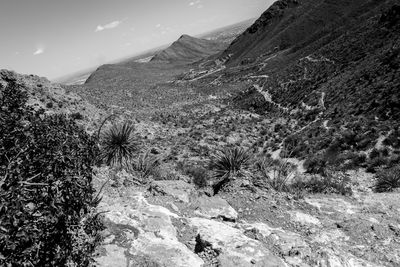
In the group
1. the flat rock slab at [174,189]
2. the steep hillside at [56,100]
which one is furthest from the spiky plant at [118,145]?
the steep hillside at [56,100]

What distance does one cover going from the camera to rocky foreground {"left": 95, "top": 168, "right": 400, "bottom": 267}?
604 cm

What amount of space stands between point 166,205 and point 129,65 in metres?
170

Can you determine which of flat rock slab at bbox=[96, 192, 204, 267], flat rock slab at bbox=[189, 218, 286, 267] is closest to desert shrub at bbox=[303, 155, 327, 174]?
flat rock slab at bbox=[189, 218, 286, 267]

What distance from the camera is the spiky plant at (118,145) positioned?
1215 centimetres

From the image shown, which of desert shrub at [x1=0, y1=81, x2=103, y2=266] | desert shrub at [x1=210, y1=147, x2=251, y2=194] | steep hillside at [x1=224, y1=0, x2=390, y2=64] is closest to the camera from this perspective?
desert shrub at [x1=0, y1=81, x2=103, y2=266]

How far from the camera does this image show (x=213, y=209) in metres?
8.88

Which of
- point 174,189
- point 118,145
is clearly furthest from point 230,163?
point 118,145

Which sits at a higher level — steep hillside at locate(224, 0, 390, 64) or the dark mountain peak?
the dark mountain peak

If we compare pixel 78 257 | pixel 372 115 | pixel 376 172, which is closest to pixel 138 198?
pixel 78 257

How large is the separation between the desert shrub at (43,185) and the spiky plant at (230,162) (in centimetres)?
763

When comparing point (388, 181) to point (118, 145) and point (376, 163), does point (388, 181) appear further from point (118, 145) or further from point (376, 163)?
point (118, 145)

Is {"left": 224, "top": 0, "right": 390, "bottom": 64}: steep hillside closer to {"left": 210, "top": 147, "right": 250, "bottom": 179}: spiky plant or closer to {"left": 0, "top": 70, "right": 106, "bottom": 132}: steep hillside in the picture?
{"left": 0, "top": 70, "right": 106, "bottom": 132}: steep hillside

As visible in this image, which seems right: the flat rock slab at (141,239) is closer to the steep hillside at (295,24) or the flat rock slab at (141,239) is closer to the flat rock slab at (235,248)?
the flat rock slab at (235,248)

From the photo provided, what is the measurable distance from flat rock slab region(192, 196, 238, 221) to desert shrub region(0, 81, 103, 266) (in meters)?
4.75
